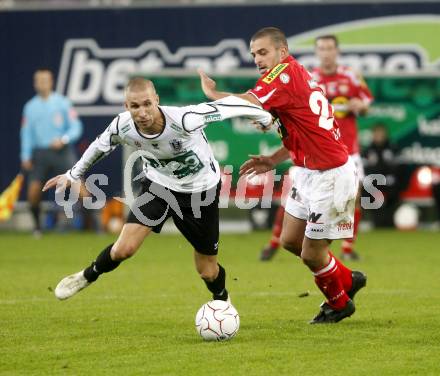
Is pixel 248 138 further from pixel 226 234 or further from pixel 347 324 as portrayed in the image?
pixel 347 324

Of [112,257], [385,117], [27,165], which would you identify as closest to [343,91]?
[112,257]

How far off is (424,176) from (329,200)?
37.4 feet

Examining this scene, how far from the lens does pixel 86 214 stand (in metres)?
20.7

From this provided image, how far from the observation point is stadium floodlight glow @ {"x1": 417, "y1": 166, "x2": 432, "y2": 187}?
19594 millimetres

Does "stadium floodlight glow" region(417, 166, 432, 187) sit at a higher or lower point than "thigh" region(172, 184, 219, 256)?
lower

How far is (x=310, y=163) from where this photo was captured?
338 inches

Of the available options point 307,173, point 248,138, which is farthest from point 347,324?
point 248,138

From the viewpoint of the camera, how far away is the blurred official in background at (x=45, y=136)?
1870 centimetres

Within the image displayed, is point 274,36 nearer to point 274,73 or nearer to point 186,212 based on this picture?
→ point 274,73

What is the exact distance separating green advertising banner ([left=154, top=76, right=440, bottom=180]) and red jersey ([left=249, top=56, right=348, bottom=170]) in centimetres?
1079

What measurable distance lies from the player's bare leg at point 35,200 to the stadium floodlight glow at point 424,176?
271 inches

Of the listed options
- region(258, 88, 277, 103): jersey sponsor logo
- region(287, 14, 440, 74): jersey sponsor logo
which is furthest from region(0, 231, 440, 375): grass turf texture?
region(287, 14, 440, 74): jersey sponsor logo

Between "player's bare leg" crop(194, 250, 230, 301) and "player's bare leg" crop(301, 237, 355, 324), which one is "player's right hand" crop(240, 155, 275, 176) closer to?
"player's bare leg" crop(301, 237, 355, 324)

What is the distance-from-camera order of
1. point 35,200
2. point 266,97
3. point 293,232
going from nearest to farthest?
point 266,97 < point 293,232 < point 35,200
